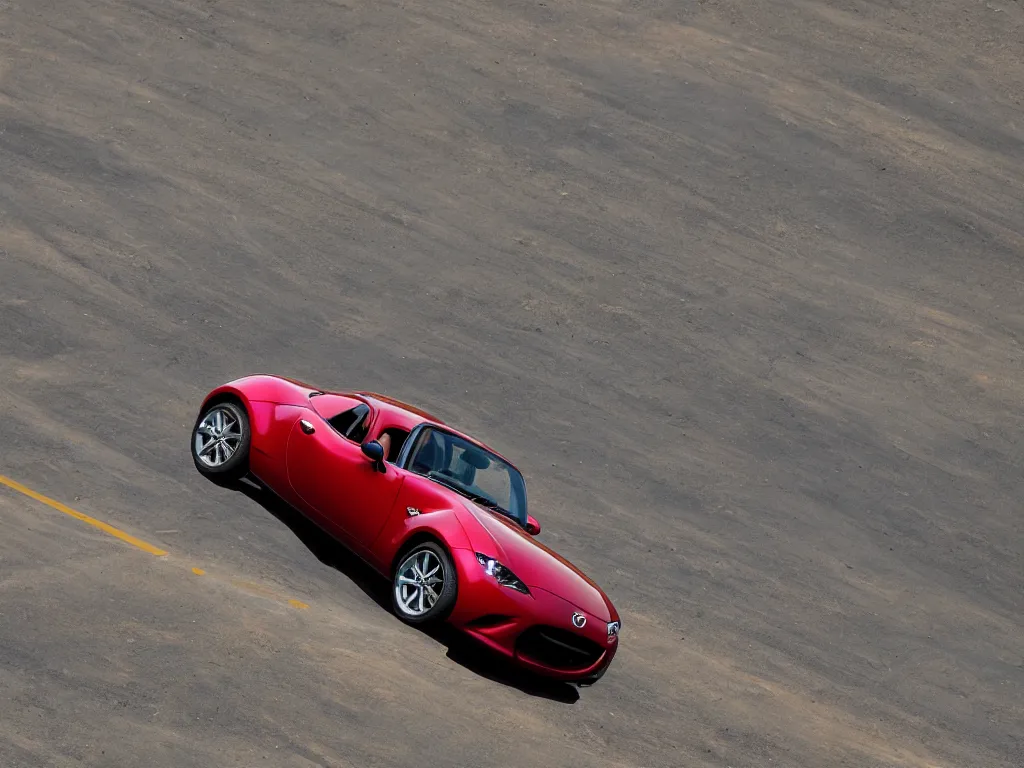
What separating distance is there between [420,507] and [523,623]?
4.40ft

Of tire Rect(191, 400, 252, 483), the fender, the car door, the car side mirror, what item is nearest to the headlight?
the fender

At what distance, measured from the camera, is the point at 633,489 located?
16.7m

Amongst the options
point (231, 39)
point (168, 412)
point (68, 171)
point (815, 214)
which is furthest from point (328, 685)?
point (231, 39)

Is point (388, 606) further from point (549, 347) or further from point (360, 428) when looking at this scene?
point (549, 347)

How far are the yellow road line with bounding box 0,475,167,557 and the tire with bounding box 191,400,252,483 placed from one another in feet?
2.92

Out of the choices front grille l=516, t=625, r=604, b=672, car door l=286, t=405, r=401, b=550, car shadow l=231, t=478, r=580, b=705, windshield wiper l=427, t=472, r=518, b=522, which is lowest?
car shadow l=231, t=478, r=580, b=705

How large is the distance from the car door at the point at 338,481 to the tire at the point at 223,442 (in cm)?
68

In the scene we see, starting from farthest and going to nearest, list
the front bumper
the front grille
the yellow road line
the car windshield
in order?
the yellow road line < the car windshield < the front grille < the front bumper

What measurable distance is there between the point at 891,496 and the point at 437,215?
849cm

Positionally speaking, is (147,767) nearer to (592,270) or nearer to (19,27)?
(592,270)

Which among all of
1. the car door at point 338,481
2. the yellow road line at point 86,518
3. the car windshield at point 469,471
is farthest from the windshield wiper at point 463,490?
the yellow road line at point 86,518

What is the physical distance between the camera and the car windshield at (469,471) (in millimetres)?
11305

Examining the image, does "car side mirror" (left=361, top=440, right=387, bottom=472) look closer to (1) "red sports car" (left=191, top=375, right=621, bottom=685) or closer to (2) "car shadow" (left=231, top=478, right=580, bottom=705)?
(1) "red sports car" (left=191, top=375, right=621, bottom=685)

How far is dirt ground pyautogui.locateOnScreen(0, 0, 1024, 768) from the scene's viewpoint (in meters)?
A: 10.9
